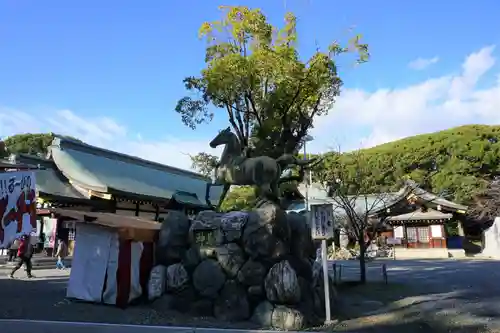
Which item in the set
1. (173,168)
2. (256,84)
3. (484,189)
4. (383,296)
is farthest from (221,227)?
(484,189)

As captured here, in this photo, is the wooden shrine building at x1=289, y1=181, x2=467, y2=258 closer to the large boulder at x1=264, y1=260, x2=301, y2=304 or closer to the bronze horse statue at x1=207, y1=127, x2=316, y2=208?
the bronze horse statue at x1=207, y1=127, x2=316, y2=208

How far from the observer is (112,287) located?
379 inches

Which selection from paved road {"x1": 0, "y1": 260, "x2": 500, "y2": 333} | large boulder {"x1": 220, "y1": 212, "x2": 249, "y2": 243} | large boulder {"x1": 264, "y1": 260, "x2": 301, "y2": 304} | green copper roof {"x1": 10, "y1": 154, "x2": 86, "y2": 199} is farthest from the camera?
green copper roof {"x1": 10, "y1": 154, "x2": 86, "y2": 199}

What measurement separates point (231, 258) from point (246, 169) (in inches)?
111

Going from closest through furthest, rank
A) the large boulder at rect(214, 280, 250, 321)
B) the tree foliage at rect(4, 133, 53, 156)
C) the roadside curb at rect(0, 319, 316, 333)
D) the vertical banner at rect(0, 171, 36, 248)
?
the roadside curb at rect(0, 319, 316, 333)
the vertical banner at rect(0, 171, 36, 248)
the large boulder at rect(214, 280, 250, 321)
the tree foliage at rect(4, 133, 53, 156)

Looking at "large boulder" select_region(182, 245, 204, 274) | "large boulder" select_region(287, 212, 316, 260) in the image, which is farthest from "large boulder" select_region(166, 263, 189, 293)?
"large boulder" select_region(287, 212, 316, 260)

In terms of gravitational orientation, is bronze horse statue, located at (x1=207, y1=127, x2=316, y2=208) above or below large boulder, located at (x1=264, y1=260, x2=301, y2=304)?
above

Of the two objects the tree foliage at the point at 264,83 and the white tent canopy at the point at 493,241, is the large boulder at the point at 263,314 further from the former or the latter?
the white tent canopy at the point at 493,241

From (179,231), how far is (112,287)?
207 cm

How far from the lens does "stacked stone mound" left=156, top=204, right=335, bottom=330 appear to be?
362 inches

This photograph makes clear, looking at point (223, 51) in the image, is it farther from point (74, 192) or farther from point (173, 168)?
point (173, 168)

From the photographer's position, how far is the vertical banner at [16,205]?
8250 millimetres

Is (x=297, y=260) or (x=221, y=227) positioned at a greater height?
(x=221, y=227)

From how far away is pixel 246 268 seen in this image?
9.71 meters
